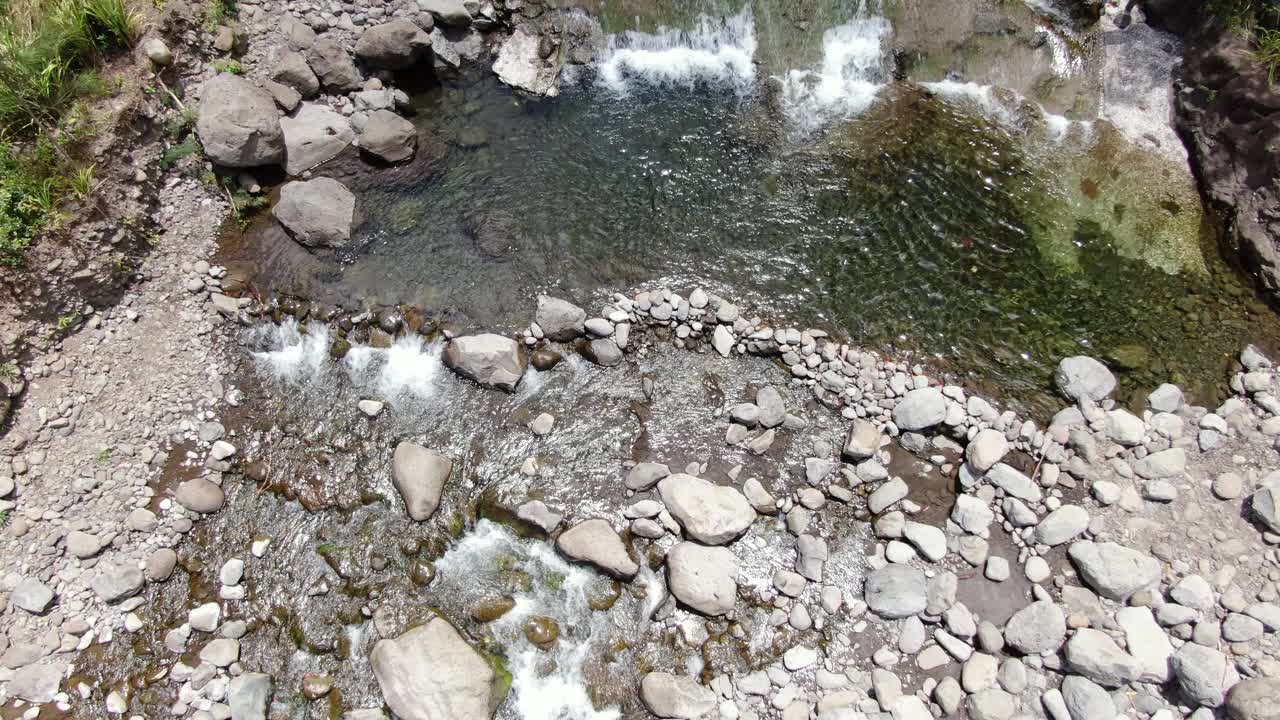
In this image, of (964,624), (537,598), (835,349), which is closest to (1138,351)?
(835,349)

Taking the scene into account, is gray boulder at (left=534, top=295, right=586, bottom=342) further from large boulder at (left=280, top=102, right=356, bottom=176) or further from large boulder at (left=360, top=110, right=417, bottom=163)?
large boulder at (left=280, top=102, right=356, bottom=176)

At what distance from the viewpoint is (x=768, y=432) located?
711 centimetres

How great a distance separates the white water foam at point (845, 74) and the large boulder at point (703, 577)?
22.7ft

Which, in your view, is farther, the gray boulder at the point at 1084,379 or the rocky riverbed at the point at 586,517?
the gray boulder at the point at 1084,379

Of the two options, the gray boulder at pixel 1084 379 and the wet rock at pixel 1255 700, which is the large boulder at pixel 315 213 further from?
the wet rock at pixel 1255 700

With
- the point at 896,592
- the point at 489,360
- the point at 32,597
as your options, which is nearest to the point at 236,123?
the point at 489,360

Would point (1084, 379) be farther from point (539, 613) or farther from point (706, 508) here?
point (539, 613)

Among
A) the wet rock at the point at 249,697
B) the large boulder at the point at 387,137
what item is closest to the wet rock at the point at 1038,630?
the wet rock at the point at 249,697

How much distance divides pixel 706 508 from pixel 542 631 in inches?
76.6

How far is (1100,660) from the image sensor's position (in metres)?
5.59

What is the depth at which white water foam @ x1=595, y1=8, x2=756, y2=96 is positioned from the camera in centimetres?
1030

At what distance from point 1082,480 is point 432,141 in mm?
9203

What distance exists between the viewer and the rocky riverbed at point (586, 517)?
5.80m

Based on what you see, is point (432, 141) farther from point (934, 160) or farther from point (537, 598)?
point (934, 160)
